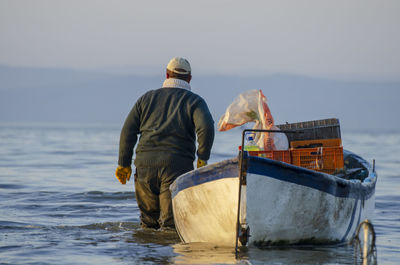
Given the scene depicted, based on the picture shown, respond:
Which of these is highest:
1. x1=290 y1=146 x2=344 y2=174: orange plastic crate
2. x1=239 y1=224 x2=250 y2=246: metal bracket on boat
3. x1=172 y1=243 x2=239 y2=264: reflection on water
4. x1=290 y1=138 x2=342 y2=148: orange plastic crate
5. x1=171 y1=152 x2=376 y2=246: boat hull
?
x1=290 y1=138 x2=342 y2=148: orange plastic crate

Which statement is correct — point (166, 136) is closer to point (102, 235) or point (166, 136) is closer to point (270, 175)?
point (270, 175)

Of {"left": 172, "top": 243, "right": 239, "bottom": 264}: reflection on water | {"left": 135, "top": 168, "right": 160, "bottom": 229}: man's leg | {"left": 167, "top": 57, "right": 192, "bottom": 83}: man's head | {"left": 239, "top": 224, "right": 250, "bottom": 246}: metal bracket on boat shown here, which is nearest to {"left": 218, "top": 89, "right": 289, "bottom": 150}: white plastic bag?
{"left": 167, "top": 57, "right": 192, "bottom": 83}: man's head

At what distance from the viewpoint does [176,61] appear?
799 cm

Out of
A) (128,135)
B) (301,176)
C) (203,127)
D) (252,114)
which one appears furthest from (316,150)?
(128,135)

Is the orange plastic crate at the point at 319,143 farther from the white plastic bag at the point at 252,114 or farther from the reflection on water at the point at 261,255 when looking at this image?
the reflection on water at the point at 261,255

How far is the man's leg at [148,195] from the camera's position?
7809mm

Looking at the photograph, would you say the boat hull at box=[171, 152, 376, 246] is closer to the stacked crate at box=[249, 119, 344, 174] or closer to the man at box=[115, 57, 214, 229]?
the man at box=[115, 57, 214, 229]

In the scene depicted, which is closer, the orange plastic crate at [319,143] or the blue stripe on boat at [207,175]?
Result: the blue stripe on boat at [207,175]

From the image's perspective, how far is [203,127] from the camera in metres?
7.57

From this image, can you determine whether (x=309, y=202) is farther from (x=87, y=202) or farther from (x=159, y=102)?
(x=87, y=202)

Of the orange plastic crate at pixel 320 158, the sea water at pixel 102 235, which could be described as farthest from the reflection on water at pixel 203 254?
the orange plastic crate at pixel 320 158

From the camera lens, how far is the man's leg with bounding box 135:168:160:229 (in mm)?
7809

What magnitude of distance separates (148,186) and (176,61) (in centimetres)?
158

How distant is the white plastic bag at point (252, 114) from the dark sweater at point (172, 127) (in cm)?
140
